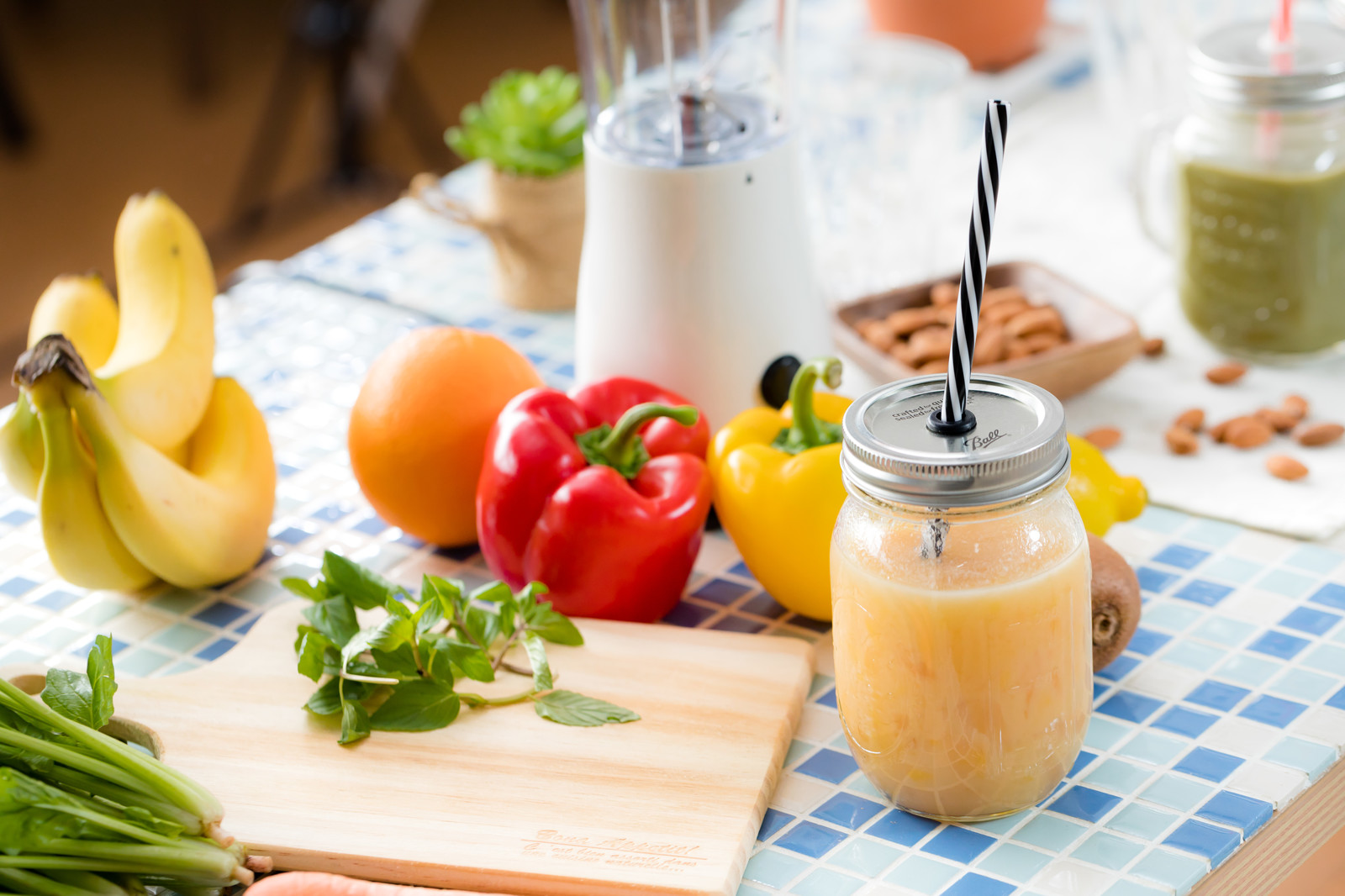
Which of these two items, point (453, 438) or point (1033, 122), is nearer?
point (453, 438)

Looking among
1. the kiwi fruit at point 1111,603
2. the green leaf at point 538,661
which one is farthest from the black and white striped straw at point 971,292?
the green leaf at point 538,661

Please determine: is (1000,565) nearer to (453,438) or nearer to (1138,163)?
(453,438)

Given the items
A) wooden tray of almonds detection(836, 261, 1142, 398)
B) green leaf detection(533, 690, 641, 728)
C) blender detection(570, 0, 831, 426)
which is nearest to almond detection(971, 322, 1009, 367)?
wooden tray of almonds detection(836, 261, 1142, 398)

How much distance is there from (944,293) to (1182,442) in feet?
0.82

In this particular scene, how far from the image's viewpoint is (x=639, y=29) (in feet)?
3.66

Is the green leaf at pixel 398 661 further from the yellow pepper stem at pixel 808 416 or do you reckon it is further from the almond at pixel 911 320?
the almond at pixel 911 320

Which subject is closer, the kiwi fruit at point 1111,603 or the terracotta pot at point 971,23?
the kiwi fruit at point 1111,603

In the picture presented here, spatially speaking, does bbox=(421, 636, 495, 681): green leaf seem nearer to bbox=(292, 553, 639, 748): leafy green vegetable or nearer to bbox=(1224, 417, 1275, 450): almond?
bbox=(292, 553, 639, 748): leafy green vegetable

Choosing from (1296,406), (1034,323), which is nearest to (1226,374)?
(1296,406)

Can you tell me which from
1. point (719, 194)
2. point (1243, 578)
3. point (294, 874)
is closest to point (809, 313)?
point (719, 194)

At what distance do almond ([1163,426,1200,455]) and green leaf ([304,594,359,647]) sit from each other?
0.66 metres

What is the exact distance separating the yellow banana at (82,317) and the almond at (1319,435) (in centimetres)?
97

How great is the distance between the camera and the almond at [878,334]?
3.93 feet

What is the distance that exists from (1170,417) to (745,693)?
513mm
